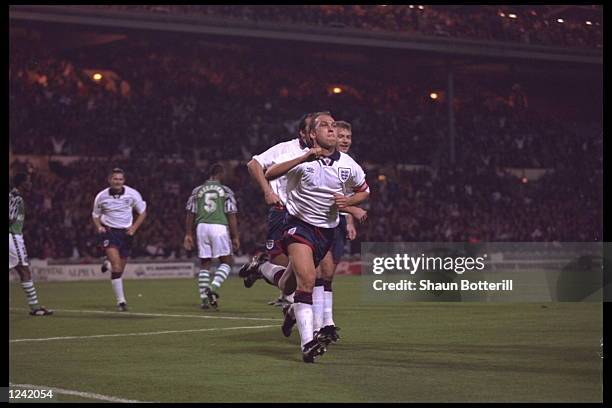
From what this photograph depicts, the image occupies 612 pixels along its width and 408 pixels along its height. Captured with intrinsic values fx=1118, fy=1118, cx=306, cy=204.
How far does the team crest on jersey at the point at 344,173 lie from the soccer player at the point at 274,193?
1.55 ft

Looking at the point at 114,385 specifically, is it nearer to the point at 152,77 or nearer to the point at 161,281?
the point at 161,281

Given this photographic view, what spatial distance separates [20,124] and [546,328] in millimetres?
25887

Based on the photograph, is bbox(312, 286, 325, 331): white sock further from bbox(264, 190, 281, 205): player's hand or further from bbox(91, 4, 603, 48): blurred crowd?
bbox(91, 4, 603, 48): blurred crowd

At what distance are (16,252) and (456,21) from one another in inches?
1262

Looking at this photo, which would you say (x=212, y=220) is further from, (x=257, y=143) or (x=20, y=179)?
(x=257, y=143)

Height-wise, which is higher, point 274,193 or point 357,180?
point 357,180

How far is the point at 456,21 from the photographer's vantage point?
46.7m

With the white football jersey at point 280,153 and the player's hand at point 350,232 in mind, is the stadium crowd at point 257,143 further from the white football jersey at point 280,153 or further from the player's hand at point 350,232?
the white football jersey at point 280,153

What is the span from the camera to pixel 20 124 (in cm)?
3634

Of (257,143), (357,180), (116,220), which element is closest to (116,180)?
(116,220)

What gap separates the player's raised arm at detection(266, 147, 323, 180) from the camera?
9938mm

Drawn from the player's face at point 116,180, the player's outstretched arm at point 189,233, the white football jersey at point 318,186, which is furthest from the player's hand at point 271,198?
the player's face at point 116,180

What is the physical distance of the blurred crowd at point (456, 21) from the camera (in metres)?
44.0

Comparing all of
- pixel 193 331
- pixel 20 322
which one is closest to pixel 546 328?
pixel 193 331
